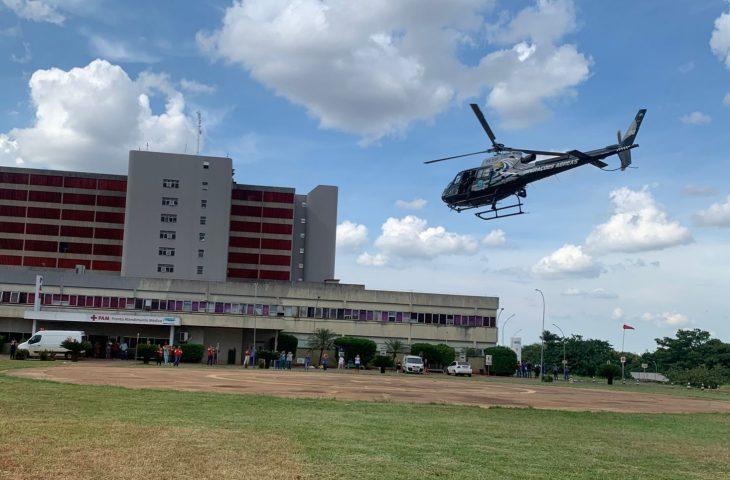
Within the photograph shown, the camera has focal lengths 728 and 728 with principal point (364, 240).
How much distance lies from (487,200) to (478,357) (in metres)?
40.6

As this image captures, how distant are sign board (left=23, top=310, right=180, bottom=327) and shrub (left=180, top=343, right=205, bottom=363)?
5857mm

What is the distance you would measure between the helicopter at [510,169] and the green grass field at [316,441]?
1950 cm

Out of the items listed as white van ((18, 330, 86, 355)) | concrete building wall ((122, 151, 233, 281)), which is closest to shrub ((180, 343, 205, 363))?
white van ((18, 330, 86, 355))

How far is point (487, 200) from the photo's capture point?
44.0 m

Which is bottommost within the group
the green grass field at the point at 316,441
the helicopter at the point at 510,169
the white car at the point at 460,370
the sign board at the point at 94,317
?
the white car at the point at 460,370

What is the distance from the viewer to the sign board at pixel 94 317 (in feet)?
237

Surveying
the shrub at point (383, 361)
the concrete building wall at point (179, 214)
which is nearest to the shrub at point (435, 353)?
the shrub at point (383, 361)

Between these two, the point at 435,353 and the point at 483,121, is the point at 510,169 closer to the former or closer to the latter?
the point at 483,121

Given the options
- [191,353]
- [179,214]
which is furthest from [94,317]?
[179,214]

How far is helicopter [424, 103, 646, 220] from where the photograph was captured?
40625 mm

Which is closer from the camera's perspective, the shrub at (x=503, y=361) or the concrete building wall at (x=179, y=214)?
the shrub at (x=503, y=361)

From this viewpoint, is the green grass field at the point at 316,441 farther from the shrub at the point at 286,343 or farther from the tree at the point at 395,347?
the tree at the point at 395,347

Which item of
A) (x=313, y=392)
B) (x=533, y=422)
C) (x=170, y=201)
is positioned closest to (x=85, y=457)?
(x=533, y=422)

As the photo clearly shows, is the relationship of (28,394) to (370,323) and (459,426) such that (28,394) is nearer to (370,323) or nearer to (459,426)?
(459,426)
